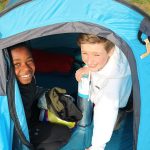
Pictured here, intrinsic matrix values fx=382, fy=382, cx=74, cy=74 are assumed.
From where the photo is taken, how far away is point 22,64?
228 centimetres

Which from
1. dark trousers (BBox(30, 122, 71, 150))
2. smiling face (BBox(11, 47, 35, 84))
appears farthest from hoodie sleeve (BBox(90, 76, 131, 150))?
smiling face (BBox(11, 47, 35, 84))

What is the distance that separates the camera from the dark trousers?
2.37 m

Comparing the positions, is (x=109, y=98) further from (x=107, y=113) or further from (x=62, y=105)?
(x=62, y=105)

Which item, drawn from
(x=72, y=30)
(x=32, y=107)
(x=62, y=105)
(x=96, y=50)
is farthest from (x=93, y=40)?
(x=32, y=107)

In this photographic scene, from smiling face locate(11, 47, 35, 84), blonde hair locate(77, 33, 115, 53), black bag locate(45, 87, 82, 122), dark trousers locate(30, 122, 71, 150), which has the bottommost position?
dark trousers locate(30, 122, 71, 150)

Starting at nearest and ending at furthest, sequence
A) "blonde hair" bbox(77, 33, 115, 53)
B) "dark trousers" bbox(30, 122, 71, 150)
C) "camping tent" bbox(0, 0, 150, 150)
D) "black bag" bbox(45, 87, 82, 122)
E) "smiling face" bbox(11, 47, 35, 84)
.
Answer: "camping tent" bbox(0, 0, 150, 150) < "blonde hair" bbox(77, 33, 115, 53) < "smiling face" bbox(11, 47, 35, 84) < "dark trousers" bbox(30, 122, 71, 150) < "black bag" bbox(45, 87, 82, 122)

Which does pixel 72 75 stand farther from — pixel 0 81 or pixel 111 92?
pixel 0 81

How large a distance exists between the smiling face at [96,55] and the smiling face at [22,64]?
355mm

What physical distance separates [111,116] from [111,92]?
138 mm

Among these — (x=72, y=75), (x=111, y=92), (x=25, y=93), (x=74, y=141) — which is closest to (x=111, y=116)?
(x=111, y=92)

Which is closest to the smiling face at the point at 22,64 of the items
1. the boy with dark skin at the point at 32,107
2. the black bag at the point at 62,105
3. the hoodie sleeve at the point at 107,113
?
the boy with dark skin at the point at 32,107

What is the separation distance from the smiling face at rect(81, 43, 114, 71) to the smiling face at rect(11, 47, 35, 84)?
355 millimetres

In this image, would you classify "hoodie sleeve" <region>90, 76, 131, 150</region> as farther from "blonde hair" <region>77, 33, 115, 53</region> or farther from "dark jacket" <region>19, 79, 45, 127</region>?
"dark jacket" <region>19, 79, 45, 127</region>

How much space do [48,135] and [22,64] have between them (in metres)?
0.50
